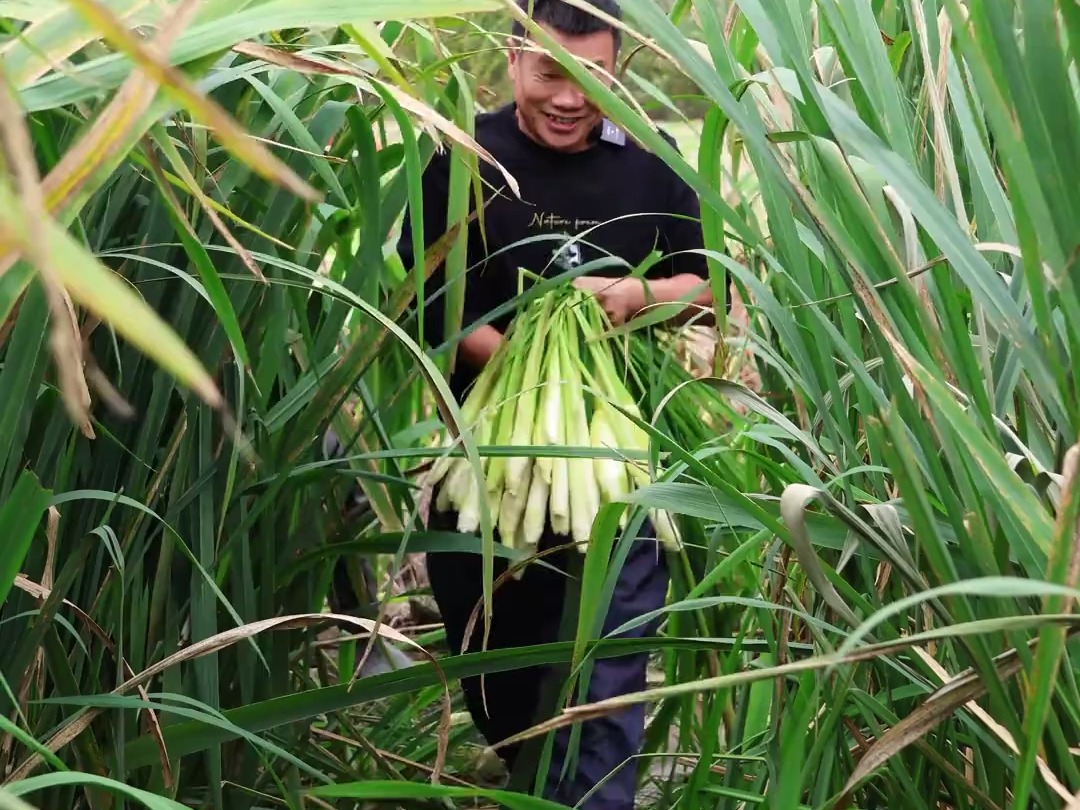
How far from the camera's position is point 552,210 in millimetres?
1553

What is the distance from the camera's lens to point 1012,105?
550 millimetres

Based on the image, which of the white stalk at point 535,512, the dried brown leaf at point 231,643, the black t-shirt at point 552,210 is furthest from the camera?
the black t-shirt at point 552,210

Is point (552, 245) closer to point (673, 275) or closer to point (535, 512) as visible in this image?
point (673, 275)

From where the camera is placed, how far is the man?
1.43m

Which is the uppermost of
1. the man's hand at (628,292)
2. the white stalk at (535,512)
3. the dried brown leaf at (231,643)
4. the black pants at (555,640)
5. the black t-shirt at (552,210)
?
the black t-shirt at (552,210)

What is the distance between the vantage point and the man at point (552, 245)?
1431mm

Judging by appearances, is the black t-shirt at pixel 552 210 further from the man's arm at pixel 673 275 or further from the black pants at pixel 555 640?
the black pants at pixel 555 640

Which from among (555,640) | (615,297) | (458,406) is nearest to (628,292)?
(615,297)

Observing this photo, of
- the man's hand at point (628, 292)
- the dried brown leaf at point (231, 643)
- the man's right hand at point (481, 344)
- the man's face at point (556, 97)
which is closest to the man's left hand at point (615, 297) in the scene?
the man's hand at point (628, 292)

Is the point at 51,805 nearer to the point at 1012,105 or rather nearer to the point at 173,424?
the point at 173,424

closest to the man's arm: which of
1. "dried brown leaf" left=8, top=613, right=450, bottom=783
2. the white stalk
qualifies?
the white stalk

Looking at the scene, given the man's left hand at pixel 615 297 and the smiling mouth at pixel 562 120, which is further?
the smiling mouth at pixel 562 120

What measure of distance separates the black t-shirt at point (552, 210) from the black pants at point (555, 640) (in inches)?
9.8

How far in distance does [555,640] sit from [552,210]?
518mm
